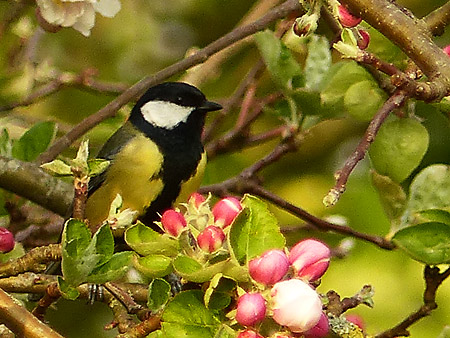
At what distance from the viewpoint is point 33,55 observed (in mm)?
1745

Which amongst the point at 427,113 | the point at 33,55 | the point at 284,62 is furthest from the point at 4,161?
the point at 427,113

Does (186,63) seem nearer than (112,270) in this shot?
No

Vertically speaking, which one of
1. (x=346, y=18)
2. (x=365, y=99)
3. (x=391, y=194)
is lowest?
(x=391, y=194)

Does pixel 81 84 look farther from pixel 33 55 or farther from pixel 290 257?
pixel 290 257

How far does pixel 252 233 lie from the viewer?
2.08 ft

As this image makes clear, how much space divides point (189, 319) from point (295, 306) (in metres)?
0.08

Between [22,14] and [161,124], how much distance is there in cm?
34

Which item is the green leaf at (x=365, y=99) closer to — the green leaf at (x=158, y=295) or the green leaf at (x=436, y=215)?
the green leaf at (x=436, y=215)

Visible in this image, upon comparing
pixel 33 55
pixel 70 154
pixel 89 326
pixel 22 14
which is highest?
pixel 22 14

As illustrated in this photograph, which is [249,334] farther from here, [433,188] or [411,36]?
[433,188]

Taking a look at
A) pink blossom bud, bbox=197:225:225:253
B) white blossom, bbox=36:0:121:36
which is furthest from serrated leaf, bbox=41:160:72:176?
white blossom, bbox=36:0:121:36

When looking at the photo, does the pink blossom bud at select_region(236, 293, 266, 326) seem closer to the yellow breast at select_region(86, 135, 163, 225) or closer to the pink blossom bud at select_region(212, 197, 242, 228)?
the pink blossom bud at select_region(212, 197, 242, 228)

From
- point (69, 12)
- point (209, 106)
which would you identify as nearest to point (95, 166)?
point (69, 12)

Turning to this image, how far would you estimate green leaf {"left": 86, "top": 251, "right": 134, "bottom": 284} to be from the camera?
0.66 metres
